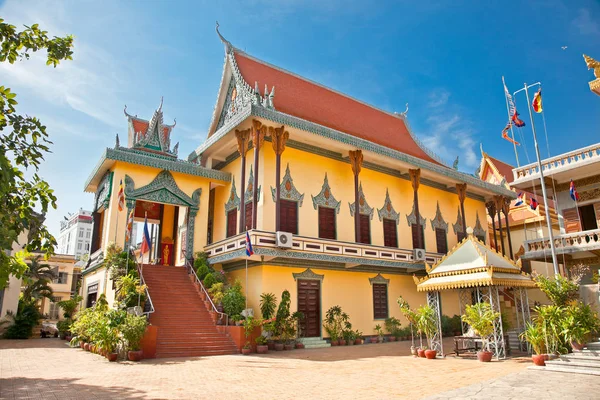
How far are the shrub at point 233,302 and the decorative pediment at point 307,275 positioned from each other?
2.12 m

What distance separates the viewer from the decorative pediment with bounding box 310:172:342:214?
1641 centimetres

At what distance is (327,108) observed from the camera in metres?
19.1

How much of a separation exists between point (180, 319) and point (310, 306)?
14.8ft

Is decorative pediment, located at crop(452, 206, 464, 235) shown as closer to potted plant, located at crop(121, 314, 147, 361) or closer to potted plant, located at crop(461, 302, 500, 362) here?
potted plant, located at crop(461, 302, 500, 362)

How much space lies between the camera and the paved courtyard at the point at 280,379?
6539 mm

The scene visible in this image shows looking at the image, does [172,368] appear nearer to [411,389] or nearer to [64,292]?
[411,389]

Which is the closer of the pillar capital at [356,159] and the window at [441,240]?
the pillar capital at [356,159]

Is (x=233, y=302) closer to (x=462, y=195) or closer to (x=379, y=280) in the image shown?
(x=379, y=280)

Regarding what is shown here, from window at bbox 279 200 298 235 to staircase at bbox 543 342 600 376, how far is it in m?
8.90

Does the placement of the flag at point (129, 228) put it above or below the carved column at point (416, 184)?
below

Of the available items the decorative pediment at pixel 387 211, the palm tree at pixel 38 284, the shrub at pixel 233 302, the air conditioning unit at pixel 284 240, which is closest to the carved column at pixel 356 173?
the decorative pediment at pixel 387 211

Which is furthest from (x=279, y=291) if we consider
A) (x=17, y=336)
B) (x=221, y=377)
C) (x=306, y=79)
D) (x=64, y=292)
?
(x=64, y=292)

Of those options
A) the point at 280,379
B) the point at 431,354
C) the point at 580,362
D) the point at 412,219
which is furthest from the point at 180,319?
the point at 412,219

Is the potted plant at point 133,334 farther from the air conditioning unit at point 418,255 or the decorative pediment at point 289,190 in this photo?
the air conditioning unit at point 418,255
